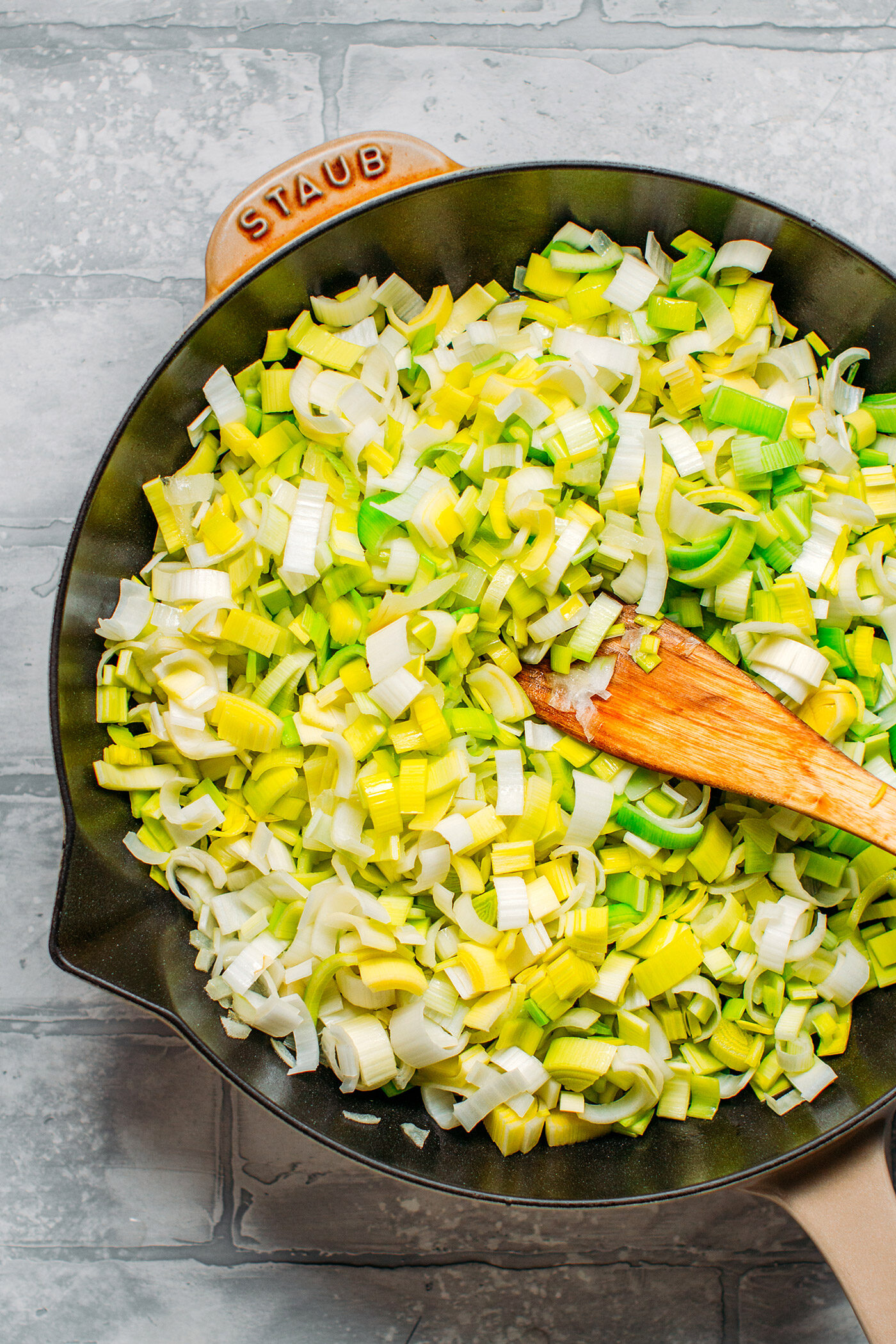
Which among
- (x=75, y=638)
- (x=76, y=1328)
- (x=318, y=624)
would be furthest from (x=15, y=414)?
(x=76, y=1328)

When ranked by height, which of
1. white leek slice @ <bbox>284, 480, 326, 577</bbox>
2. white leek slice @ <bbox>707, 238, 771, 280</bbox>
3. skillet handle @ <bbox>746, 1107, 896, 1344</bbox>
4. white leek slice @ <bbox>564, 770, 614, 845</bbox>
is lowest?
skillet handle @ <bbox>746, 1107, 896, 1344</bbox>

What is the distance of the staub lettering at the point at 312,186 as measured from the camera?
1147 mm

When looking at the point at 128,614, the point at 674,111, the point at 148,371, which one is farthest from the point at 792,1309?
the point at 674,111

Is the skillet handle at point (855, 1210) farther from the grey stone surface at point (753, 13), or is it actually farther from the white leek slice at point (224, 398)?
the grey stone surface at point (753, 13)

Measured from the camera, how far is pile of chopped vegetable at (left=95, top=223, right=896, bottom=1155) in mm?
1134

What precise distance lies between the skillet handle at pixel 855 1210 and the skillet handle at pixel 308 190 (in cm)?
128

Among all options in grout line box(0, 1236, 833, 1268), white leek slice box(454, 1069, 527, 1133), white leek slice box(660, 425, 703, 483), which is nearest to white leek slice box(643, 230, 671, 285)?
white leek slice box(660, 425, 703, 483)

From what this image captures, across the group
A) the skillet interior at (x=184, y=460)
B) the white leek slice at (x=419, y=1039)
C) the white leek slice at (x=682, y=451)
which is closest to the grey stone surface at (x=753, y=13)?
the skillet interior at (x=184, y=460)

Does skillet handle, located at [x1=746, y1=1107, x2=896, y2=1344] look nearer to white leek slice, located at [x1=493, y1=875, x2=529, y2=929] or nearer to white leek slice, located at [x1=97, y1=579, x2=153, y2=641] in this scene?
white leek slice, located at [x1=493, y1=875, x2=529, y2=929]

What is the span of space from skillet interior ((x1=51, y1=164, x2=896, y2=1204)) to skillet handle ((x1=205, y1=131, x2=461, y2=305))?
0.04 metres

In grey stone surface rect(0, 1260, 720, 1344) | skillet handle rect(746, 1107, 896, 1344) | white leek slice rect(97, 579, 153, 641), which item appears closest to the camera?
skillet handle rect(746, 1107, 896, 1344)

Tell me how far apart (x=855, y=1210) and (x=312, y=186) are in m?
1.40

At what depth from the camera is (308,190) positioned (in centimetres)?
115

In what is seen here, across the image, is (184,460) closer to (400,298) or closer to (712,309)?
(400,298)
